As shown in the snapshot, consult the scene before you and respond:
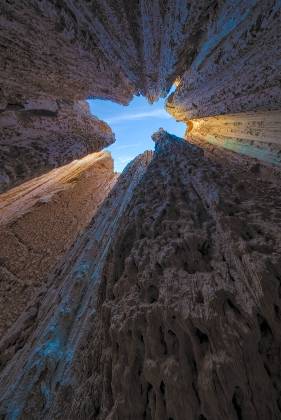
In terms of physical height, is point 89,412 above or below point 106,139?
below

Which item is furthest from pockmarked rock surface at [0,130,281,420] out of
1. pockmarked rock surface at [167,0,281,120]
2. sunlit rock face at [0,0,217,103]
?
sunlit rock face at [0,0,217,103]

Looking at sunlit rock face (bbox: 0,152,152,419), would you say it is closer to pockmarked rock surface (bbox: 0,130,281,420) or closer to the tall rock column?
pockmarked rock surface (bbox: 0,130,281,420)

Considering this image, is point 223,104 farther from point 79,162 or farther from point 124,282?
point 79,162

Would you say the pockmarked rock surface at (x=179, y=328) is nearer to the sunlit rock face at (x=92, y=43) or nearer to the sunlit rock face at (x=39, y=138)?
the sunlit rock face at (x=39, y=138)

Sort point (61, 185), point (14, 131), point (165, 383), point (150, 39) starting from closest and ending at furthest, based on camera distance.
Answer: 1. point (165, 383)
2. point (14, 131)
3. point (150, 39)
4. point (61, 185)

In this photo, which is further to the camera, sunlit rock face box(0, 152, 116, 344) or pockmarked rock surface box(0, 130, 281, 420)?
sunlit rock face box(0, 152, 116, 344)

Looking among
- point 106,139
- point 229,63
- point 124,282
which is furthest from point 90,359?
point 229,63

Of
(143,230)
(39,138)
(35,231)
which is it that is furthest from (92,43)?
(35,231)

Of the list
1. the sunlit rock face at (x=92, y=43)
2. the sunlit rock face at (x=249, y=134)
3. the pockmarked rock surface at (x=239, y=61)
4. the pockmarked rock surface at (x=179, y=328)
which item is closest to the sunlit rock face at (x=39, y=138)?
the sunlit rock face at (x=92, y=43)
